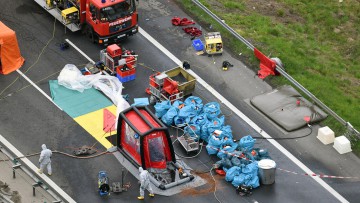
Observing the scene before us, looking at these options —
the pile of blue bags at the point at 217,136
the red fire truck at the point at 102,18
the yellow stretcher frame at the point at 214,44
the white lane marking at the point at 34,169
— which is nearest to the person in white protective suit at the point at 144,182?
the white lane marking at the point at 34,169

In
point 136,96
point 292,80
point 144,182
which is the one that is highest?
point 292,80

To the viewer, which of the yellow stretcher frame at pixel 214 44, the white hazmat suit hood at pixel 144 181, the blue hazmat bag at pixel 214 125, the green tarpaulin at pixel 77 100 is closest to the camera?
the white hazmat suit hood at pixel 144 181

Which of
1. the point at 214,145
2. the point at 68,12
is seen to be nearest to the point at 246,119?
the point at 214,145

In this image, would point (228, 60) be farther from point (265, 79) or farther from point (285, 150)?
point (285, 150)

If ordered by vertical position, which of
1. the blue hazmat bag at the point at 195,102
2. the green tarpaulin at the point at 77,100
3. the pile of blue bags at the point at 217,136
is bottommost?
the green tarpaulin at the point at 77,100

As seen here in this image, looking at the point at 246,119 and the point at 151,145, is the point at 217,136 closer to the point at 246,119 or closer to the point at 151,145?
the point at 246,119

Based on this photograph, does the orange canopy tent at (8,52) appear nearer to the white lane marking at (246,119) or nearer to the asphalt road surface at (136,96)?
the asphalt road surface at (136,96)

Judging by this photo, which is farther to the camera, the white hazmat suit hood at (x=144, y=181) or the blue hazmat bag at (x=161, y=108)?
the blue hazmat bag at (x=161, y=108)

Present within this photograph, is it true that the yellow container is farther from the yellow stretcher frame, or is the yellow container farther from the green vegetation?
the yellow stretcher frame
